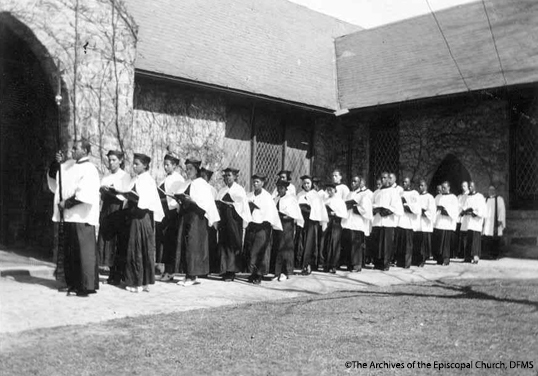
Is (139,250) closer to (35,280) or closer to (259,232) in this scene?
(35,280)

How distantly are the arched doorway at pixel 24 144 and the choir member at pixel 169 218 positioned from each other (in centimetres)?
246

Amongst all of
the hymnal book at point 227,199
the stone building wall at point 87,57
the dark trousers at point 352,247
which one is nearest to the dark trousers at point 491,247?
the dark trousers at point 352,247

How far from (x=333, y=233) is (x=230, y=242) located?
256 centimetres

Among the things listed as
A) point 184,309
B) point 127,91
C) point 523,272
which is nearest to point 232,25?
point 127,91

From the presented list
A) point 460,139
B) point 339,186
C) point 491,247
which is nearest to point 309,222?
point 339,186

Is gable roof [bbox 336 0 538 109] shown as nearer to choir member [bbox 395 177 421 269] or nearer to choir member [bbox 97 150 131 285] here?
choir member [bbox 395 177 421 269]

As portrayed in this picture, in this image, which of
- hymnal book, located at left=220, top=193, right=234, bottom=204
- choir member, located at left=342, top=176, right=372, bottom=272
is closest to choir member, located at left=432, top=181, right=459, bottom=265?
choir member, located at left=342, top=176, right=372, bottom=272

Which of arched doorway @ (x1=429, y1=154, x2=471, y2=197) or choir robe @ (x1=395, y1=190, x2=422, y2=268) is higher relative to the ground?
arched doorway @ (x1=429, y1=154, x2=471, y2=197)

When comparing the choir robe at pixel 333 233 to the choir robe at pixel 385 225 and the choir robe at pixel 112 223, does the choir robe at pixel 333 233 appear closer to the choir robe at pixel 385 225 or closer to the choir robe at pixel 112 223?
the choir robe at pixel 385 225

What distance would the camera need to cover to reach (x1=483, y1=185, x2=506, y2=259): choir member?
13.4 meters

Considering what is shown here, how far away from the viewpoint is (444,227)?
43.6 ft

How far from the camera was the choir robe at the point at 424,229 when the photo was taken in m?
12.8

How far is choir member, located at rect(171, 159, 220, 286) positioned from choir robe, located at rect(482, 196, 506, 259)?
720 cm

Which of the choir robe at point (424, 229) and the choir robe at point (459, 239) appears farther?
the choir robe at point (459, 239)
